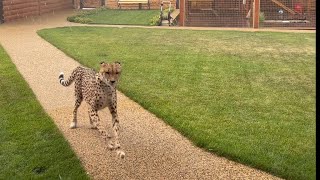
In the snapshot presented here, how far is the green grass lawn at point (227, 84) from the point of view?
5.43 m

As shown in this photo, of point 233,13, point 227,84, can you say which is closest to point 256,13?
point 233,13

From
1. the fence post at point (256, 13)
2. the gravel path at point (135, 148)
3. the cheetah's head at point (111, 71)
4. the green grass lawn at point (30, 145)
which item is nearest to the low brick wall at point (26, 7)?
the fence post at point (256, 13)

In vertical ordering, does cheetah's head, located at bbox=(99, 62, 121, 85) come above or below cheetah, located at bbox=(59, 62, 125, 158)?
above

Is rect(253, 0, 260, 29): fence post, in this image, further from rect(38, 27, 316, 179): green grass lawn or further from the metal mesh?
rect(38, 27, 316, 179): green grass lawn

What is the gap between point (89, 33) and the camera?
54.9 ft

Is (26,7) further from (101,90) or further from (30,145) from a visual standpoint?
(101,90)

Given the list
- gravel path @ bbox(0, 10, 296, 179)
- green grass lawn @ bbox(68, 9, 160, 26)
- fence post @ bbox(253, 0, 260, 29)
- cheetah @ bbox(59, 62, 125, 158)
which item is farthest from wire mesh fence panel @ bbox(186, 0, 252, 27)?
cheetah @ bbox(59, 62, 125, 158)

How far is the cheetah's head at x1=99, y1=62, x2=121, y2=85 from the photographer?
4738 millimetres

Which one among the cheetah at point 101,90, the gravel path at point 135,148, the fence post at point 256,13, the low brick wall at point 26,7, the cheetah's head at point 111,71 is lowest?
the gravel path at point 135,148

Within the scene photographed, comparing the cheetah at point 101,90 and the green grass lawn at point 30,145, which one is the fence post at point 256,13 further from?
the cheetah at point 101,90

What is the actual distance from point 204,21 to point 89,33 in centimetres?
574

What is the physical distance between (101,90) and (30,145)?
1.44 meters

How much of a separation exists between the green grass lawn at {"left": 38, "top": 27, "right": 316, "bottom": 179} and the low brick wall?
4.45 metres

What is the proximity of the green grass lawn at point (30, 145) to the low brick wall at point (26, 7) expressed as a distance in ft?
41.5
